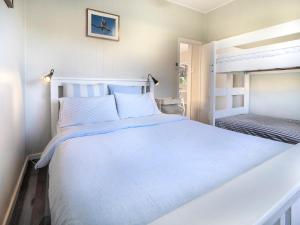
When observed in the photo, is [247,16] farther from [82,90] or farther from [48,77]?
[48,77]

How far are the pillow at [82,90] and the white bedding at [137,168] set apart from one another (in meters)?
0.83

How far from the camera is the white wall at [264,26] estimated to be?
2730mm

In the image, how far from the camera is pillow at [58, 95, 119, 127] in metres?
1.91

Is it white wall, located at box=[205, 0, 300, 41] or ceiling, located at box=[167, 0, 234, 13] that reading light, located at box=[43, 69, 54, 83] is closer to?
ceiling, located at box=[167, 0, 234, 13]

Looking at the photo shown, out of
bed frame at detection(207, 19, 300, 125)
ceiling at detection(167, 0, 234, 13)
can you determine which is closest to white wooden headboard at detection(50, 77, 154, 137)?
bed frame at detection(207, 19, 300, 125)

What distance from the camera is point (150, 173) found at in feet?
2.91

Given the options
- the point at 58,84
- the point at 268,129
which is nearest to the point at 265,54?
the point at 268,129

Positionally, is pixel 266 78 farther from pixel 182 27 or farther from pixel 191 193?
pixel 191 193

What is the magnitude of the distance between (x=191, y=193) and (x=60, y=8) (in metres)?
2.75

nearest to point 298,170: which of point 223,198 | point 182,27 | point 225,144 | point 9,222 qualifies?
point 223,198

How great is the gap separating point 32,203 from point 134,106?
1.35 meters

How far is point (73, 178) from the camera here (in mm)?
858

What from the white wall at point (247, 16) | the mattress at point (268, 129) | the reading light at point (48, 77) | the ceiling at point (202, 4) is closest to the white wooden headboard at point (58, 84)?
the reading light at point (48, 77)

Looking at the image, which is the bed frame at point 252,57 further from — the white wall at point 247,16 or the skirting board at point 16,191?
the skirting board at point 16,191
